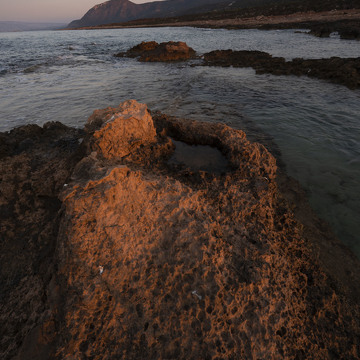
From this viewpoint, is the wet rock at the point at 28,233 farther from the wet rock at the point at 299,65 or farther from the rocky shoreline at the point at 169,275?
the wet rock at the point at 299,65

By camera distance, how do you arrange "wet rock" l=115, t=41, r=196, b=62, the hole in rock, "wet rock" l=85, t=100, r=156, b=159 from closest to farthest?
1. "wet rock" l=85, t=100, r=156, b=159
2. the hole in rock
3. "wet rock" l=115, t=41, r=196, b=62

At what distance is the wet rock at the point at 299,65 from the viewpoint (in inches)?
380

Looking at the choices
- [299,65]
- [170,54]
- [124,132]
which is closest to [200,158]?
[124,132]

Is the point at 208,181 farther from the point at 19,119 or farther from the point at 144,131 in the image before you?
the point at 19,119

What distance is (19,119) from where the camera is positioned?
6988 millimetres

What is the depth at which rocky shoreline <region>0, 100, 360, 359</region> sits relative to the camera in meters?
1.57

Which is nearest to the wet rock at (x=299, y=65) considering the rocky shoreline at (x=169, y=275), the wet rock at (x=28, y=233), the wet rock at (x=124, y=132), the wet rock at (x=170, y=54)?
the wet rock at (x=170, y=54)

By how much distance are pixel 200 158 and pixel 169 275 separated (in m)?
2.18

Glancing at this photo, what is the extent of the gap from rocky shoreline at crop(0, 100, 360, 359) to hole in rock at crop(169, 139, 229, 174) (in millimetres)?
377

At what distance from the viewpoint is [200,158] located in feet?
11.7

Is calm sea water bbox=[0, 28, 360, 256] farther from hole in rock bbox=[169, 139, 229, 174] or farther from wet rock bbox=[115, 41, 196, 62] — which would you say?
wet rock bbox=[115, 41, 196, 62]

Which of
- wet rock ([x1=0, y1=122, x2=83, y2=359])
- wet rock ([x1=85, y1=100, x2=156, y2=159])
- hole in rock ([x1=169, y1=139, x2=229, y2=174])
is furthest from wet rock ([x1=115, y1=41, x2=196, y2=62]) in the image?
hole in rock ([x1=169, y1=139, x2=229, y2=174])

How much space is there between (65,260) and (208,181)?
6.06ft

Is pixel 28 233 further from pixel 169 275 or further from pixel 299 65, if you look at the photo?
pixel 299 65
